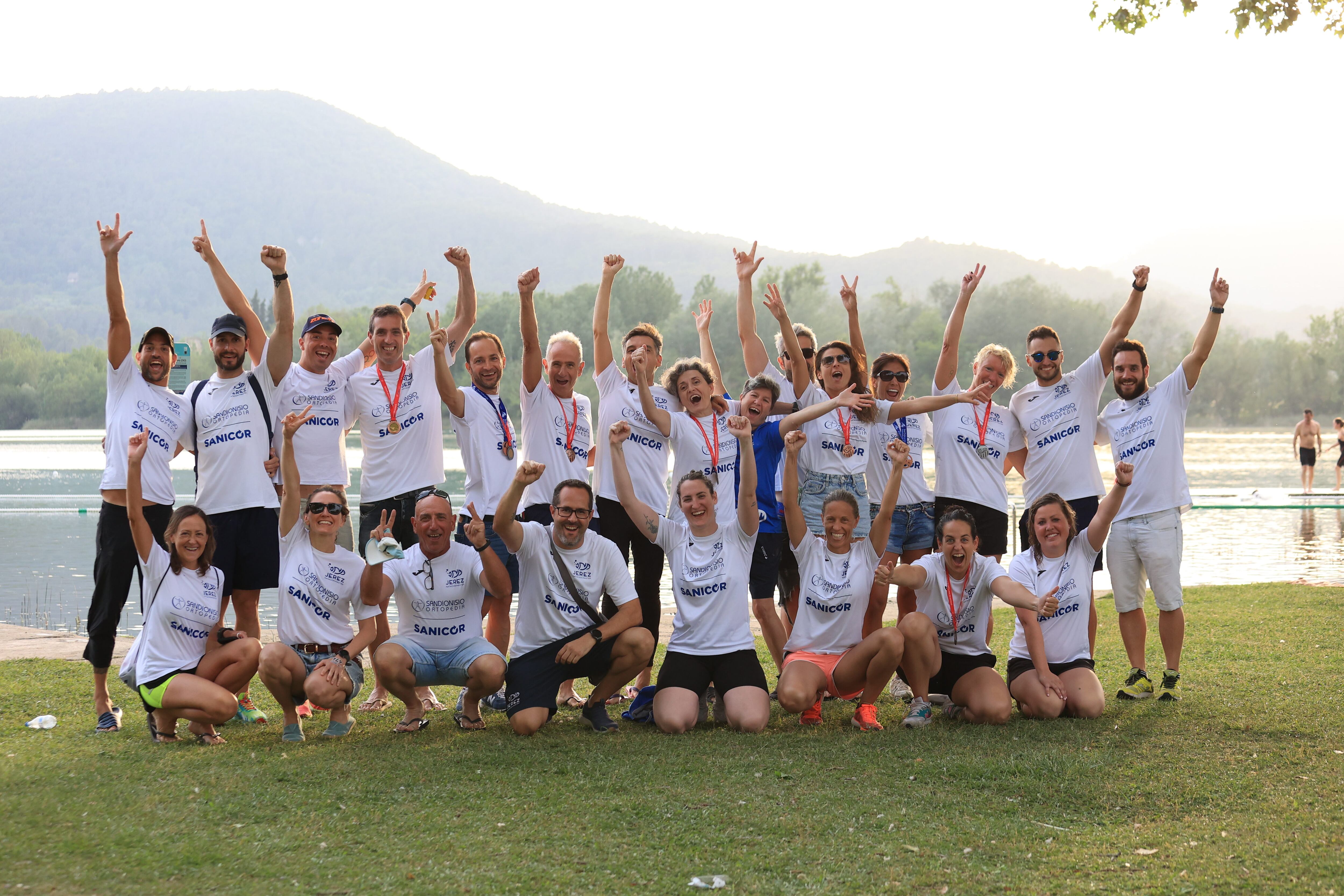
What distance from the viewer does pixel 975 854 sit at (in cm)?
414

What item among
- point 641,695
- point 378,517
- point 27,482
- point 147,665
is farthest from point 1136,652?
point 27,482

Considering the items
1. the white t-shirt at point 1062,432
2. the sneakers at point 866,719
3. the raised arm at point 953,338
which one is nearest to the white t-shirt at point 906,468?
the raised arm at point 953,338

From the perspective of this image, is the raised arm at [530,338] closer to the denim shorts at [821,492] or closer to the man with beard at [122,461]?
the denim shorts at [821,492]

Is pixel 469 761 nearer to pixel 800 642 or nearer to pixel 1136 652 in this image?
pixel 800 642

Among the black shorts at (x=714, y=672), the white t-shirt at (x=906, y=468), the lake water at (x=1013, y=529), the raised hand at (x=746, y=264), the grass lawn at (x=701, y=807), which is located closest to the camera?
the grass lawn at (x=701, y=807)

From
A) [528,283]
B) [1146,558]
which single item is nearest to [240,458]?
[528,283]

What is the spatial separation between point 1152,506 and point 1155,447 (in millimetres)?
388

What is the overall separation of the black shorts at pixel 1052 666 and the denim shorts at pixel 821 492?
3.98 feet

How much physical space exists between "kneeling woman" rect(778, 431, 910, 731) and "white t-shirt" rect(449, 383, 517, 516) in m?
1.85

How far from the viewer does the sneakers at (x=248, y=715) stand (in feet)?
21.1

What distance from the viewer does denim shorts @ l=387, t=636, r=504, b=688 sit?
237 inches

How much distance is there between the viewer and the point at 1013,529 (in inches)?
657

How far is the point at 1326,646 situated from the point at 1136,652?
94.0 inches

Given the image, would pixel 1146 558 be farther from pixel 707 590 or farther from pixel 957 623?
pixel 707 590
